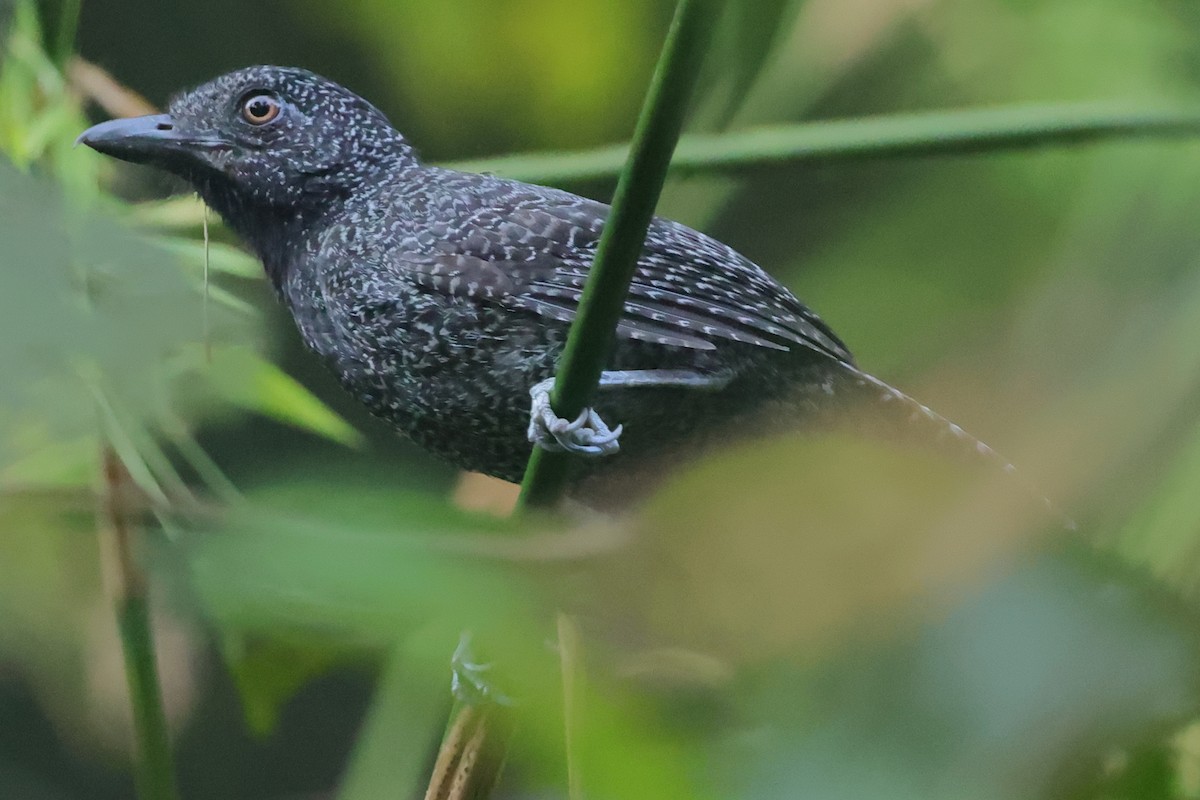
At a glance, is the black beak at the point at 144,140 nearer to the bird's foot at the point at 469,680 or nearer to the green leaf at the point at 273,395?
the green leaf at the point at 273,395

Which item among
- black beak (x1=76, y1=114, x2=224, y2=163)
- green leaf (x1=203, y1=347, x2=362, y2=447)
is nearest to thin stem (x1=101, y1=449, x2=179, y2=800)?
green leaf (x1=203, y1=347, x2=362, y2=447)

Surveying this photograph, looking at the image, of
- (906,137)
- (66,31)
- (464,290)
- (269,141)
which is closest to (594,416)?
(464,290)

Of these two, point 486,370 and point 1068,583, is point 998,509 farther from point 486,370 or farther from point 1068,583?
point 486,370

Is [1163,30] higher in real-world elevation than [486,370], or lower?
higher

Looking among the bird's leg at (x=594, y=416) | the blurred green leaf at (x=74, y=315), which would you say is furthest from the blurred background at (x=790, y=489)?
the bird's leg at (x=594, y=416)

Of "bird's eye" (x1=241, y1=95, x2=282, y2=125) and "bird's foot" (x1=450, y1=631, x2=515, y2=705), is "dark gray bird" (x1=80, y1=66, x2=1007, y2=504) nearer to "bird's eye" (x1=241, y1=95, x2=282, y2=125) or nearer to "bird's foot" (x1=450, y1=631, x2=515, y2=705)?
"bird's eye" (x1=241, y1=95, x2=282, y2=125)

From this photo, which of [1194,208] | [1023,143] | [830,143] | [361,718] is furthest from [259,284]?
[1194,208]

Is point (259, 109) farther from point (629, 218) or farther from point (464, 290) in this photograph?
point (629, 218)
